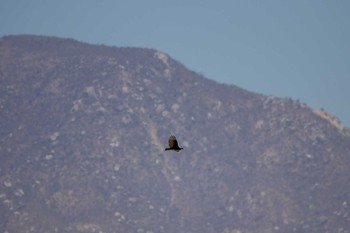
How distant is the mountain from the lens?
14500 cm

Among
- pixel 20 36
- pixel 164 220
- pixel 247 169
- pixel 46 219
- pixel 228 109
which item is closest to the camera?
pixel 46 219

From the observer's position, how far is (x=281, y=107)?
170875 millimetres

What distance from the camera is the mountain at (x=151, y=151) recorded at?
145000mm

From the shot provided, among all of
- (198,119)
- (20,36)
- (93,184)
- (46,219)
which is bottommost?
(46,219)

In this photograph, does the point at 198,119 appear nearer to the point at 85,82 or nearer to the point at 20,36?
the point at 85,82

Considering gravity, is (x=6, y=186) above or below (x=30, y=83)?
below

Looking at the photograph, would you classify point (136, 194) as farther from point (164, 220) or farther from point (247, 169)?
point (247, 169)

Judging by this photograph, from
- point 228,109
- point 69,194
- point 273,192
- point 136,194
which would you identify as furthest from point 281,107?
point 69,194

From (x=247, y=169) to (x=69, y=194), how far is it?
3338cm

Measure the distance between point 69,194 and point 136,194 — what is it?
11991mm

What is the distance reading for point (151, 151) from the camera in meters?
161

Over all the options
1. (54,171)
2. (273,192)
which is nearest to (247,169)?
(273,192)

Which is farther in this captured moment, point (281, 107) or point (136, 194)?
point (281, 107)

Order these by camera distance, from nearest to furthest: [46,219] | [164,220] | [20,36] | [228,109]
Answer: [46,219]
[164,220]
[228,109]
[20,36]
